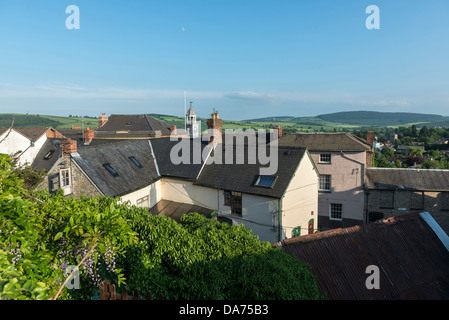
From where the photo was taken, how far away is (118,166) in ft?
64.4

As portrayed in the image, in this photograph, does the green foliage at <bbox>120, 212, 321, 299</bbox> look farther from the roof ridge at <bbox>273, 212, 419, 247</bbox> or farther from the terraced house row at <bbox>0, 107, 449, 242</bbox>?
the terraced house row at <bbox>0, 107, 449, 242</bbox>

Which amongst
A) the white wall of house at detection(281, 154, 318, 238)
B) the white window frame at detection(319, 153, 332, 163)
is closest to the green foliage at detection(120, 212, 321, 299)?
the white wall of house at detection(281, 154, 318, 238)

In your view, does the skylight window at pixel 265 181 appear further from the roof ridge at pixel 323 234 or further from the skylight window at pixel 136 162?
the skylight window at pixel 136 162

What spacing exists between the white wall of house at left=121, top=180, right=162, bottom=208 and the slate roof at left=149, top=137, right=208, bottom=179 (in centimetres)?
130

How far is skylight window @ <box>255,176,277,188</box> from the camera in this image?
17.9m

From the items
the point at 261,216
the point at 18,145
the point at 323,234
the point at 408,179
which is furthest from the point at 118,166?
the point at 408,179

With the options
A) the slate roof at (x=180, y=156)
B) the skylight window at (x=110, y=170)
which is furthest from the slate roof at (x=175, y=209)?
the skylight window at (x=110, y=170)

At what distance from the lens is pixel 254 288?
6.43m

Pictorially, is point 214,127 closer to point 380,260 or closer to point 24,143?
point 380,260

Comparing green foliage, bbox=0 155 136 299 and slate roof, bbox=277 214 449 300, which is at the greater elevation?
green foliage, bbox=0 155 136 299

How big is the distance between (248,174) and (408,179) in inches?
636

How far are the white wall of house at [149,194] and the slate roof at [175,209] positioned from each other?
1.62ft

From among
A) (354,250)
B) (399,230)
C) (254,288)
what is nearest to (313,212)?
(399,230)
